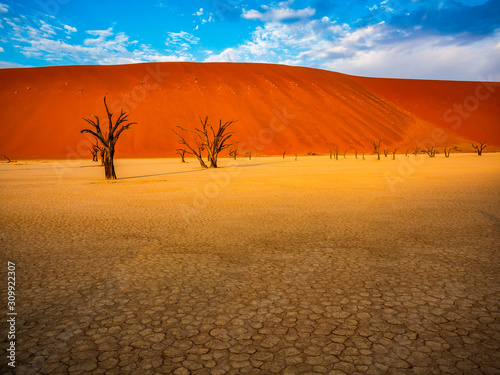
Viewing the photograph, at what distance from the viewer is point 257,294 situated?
3.28m

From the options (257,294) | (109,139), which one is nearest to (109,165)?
(109,139)

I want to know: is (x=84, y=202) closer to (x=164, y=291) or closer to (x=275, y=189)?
(x=275, y=189)

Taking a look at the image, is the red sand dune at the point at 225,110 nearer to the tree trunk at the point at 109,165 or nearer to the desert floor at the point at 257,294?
the tree trunk at the point at 109,165

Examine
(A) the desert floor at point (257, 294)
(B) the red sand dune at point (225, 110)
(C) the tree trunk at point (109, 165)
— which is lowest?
(A) the desert floor at point (257, 294)

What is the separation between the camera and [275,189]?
12.4m

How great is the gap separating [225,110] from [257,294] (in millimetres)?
64510

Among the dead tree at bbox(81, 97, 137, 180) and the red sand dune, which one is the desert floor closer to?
the dead tree at bbox(81, 97, 137, 180)

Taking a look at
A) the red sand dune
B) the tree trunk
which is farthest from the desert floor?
the red sand dune

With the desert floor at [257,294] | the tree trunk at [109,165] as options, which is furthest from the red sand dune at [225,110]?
the desert floor at [257,294]

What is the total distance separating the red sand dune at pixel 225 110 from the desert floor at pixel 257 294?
1983 inches

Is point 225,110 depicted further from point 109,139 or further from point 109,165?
point 109,139

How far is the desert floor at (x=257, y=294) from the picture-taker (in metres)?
2.25

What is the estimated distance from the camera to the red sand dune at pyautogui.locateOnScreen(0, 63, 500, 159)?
56.2 metres

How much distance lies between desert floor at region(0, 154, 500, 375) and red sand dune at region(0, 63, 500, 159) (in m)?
50.4
